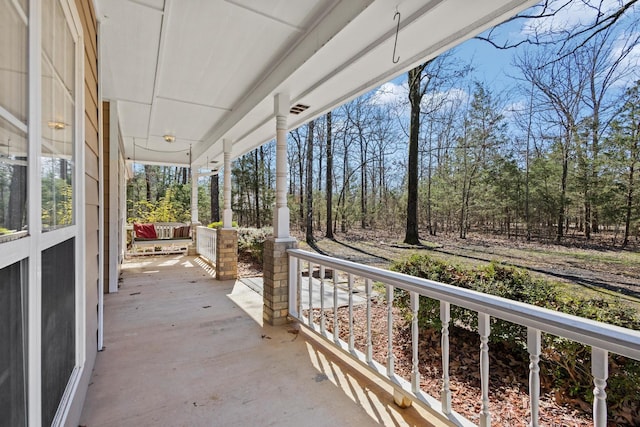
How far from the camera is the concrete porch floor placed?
1880 millimetres

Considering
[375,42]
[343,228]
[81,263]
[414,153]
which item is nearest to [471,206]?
[414,153]

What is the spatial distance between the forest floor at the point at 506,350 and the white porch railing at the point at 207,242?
79 centimetres

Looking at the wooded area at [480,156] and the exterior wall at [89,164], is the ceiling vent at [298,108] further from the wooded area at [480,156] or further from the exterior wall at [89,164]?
the wooded area at [480,156]

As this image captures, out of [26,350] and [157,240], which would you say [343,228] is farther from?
[26,350]

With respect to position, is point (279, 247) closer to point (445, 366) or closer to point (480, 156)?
point (445, 366)

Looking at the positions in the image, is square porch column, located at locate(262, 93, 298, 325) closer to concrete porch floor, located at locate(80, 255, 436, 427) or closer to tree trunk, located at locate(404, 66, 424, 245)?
concrete porch floor, located at locate(80, 255, 436, 427)

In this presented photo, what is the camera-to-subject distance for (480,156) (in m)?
9.98

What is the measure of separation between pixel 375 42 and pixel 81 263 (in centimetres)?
245

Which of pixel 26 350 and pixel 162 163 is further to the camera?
pixel 162 163

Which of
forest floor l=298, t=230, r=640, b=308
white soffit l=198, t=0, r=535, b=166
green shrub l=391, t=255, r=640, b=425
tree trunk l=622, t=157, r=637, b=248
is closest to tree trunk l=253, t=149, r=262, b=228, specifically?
forest floor l=298, t=230, r=640, b=308

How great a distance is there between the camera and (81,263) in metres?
1.80

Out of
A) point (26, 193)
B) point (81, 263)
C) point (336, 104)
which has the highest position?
point (336, 104)

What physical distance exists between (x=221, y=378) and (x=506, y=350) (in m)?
2.43

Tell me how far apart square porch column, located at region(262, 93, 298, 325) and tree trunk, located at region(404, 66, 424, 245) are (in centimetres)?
679
